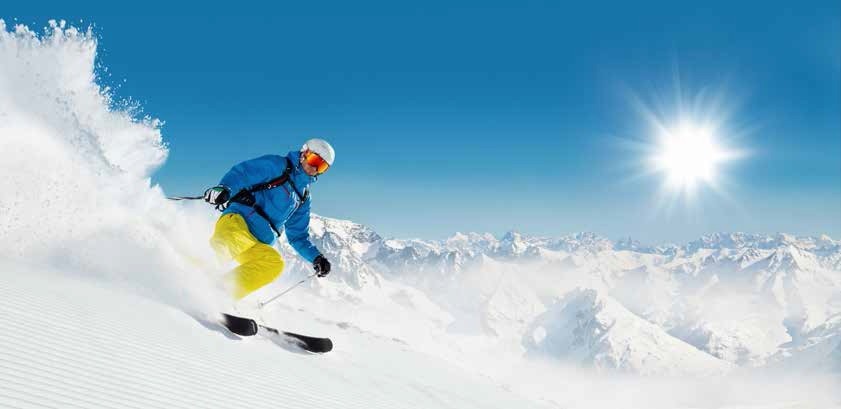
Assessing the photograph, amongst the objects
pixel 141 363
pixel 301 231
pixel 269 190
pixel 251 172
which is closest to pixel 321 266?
pixel 301 231

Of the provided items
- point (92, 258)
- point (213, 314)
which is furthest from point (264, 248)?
point (92, 258)

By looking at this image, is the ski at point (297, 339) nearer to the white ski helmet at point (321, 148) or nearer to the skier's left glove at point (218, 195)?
the skier's left glove at point (218, 195)

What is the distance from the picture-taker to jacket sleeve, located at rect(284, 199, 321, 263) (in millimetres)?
9977

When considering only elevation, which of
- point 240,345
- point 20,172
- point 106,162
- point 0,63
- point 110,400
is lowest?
point 110,400

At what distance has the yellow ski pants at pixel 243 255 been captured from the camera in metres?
8.53

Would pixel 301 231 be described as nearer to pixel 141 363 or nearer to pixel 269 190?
pixel 269 190

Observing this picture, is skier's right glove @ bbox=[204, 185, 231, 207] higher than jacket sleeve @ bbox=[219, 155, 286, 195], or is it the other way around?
jacket sleeve @ bbox=[219, 155, 286, 195]

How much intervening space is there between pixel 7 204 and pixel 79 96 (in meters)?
4.29

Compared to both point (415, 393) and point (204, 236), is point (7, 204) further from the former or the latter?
point (415, 393)

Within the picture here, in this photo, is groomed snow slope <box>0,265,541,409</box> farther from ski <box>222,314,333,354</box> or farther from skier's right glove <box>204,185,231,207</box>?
skier's right glove <box>204,185,231,207</box>

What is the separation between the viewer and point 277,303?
14.4 metres

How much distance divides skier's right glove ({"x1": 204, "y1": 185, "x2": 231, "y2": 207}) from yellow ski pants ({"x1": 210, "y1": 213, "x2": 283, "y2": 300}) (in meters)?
0.55

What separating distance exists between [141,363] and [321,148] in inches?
177

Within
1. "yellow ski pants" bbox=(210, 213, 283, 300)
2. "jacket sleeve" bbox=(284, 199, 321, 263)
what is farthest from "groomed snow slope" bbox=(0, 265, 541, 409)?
"jacket sleeve" bbox=(284, 199, 321, 263)
